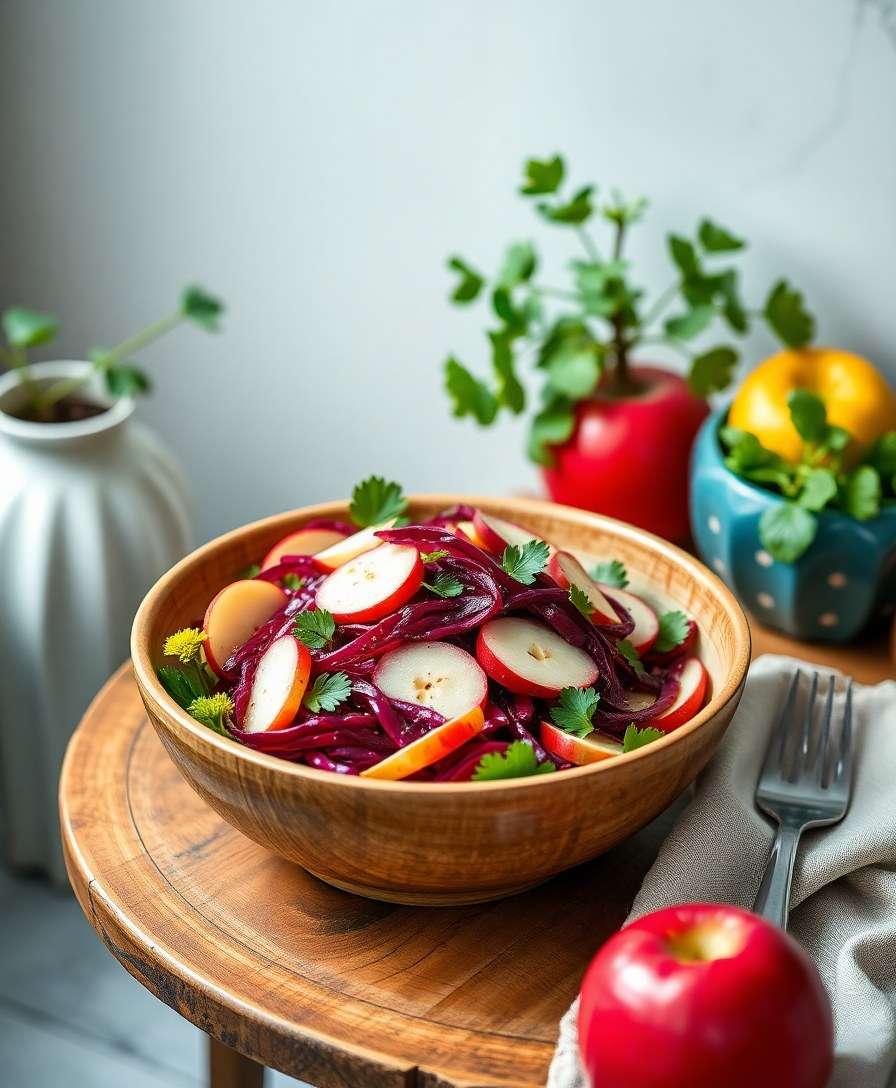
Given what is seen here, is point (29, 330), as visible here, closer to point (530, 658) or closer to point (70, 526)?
point (70, 526)

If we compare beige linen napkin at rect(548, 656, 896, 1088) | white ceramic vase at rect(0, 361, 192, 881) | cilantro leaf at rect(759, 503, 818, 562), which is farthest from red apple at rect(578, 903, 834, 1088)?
white ceramic vase at rect(0, 361, 192, 881)

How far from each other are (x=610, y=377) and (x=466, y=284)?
0.21 metres

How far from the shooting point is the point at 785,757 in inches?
41.7

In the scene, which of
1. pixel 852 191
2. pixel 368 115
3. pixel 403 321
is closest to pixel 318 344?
pixel 403 321

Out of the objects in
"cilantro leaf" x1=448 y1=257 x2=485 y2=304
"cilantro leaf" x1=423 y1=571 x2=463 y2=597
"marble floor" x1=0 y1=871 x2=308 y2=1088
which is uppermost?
"cilantro leaf" x1=448 y1=257 x2=485 y2=304

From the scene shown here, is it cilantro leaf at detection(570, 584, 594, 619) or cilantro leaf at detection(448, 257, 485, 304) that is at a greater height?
cilantro leaf at detection(448, 257, 485, 304)

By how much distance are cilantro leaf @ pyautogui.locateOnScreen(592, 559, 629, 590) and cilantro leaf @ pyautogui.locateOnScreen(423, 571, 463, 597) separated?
21cm

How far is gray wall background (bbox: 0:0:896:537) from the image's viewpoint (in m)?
1.52

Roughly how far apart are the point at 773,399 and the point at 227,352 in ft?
3.75

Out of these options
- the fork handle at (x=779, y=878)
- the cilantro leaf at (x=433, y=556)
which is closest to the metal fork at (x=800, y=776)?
the fork handle at (x=779, y=878)

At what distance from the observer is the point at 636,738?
0.88 metres

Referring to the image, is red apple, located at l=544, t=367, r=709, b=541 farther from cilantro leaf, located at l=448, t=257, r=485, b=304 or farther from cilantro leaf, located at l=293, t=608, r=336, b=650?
cilantro leaf, located at l=293, t=608, r=336, b=650

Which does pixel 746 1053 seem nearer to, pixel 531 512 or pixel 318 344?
pixel 531 512

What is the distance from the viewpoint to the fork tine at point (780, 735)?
1.04m
